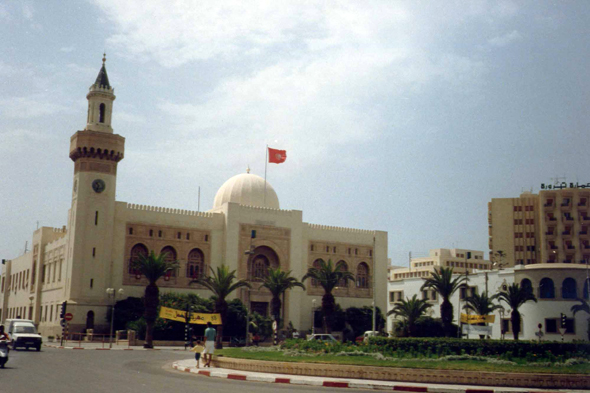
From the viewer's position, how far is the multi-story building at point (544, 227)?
257ft

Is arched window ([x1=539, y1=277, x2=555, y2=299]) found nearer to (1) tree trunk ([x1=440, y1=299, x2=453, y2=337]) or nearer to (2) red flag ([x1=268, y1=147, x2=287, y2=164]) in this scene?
(1) tree trunk ([x1=440, y1=299, x2=453, y2=337])

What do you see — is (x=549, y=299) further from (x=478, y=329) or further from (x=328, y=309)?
(x=328, y=309)

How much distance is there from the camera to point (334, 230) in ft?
201

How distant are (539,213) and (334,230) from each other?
35890 mm

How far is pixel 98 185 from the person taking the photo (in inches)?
1938

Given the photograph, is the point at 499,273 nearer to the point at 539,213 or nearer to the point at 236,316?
the point at 236,316

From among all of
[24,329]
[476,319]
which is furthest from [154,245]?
[476,319]

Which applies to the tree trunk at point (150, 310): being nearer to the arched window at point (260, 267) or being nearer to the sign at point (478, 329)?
the arched window at point (260, 267)

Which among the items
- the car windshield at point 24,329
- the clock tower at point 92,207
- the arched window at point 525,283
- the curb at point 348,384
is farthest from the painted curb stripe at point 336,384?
the arched window at point 525,283

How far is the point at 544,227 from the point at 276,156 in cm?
4224

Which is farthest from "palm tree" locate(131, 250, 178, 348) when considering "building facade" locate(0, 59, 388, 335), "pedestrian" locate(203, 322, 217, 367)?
"pedestrian" locate(203, 322, 217, 367)

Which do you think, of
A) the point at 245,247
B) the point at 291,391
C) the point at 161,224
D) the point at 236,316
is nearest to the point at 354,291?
the point at 245,247

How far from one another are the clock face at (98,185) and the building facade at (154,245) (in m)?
0.09

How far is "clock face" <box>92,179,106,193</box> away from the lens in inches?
1930
